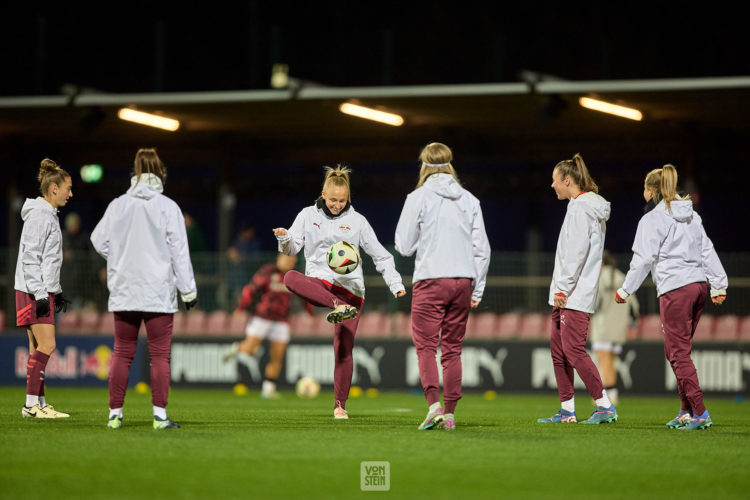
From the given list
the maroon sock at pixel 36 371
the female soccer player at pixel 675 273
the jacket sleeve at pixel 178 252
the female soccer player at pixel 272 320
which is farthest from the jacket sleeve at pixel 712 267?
the female soccer player at pixel 272 320

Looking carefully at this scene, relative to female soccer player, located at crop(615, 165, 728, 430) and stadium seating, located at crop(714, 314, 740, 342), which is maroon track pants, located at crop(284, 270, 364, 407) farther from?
stadium seating, located at crop(714, 314, 740, 342)

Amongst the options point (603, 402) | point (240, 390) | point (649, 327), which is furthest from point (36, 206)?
point (649, 327)

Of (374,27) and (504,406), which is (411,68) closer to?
(374,27)

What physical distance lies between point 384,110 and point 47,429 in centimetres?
1308

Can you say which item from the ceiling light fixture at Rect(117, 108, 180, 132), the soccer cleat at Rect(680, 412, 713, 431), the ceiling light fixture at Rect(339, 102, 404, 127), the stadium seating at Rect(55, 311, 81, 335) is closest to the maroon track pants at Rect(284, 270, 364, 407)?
the soccer cleat at Rect(680, 412, 713, 431)

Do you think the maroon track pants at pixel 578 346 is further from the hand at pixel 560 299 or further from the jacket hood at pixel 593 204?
the jacket hood at pixel 593 204

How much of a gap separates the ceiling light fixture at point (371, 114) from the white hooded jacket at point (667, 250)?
11348mm

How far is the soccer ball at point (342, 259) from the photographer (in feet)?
30.7

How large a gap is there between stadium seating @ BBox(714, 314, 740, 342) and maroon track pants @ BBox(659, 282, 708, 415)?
925 cm

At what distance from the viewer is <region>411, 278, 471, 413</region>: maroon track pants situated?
→ 8.33 meters

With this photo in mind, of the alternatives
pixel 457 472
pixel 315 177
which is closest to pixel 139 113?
pixel 315 177

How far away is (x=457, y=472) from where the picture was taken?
617cm

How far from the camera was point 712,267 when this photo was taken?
369 inches

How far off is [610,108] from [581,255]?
420 inches
